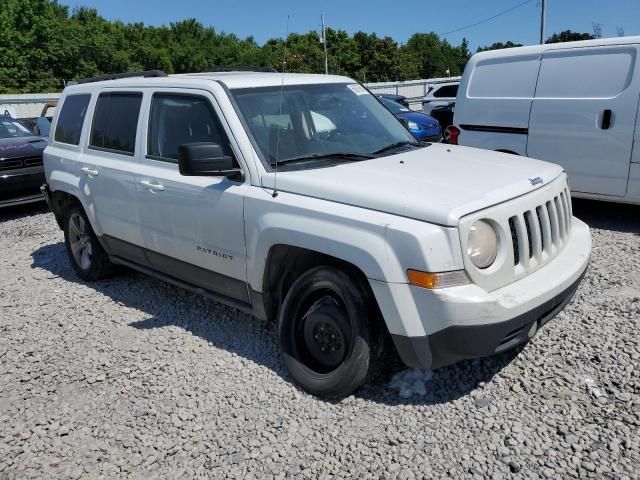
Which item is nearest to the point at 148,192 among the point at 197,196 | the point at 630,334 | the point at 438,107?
the point at 197,196

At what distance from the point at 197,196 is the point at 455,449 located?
2256 millimetres

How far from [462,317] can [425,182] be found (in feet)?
2.65

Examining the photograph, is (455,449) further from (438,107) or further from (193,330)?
(438,107)

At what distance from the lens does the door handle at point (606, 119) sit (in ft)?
20.2

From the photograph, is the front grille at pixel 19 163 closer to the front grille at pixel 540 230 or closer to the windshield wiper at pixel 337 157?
the windshield wiper at pixel 337 157

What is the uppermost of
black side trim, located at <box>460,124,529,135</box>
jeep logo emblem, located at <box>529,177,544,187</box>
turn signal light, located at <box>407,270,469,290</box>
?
jeep logo emblem, located at <box>529,177,544,187</box>

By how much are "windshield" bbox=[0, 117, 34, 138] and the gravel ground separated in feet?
21.2

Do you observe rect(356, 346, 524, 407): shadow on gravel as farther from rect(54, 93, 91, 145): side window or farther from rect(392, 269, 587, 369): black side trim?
rect(54, 93, 91, 145): side window

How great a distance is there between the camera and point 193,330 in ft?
14.6

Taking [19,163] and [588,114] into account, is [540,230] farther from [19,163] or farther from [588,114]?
[19,163]

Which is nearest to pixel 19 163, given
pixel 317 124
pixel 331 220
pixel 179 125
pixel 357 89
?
pixel 179 125

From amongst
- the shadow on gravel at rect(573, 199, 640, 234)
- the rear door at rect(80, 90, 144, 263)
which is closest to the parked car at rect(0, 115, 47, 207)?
the rear door at rect(80, 90, 144, 263)

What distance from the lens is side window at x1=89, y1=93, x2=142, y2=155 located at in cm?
458

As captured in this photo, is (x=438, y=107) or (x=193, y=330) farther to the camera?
(x=438, y=107)
